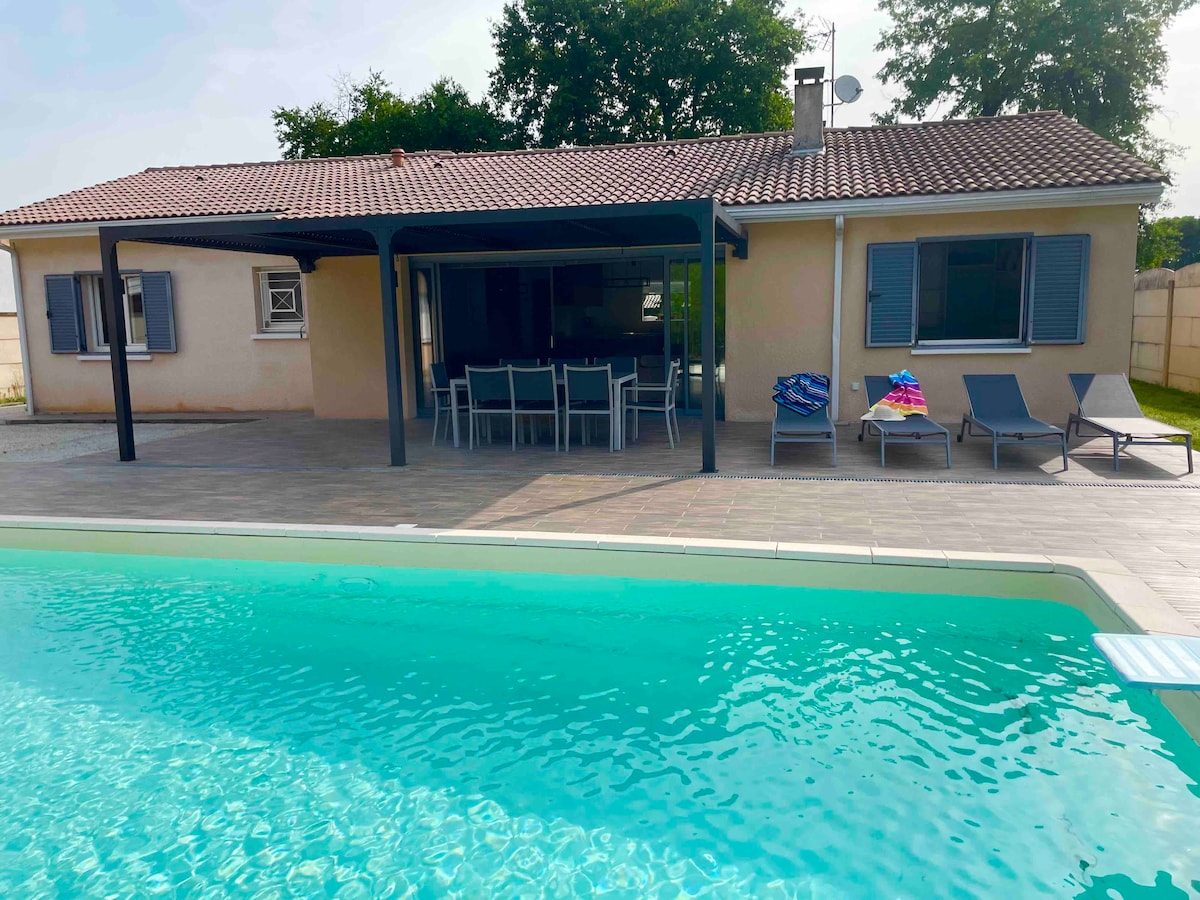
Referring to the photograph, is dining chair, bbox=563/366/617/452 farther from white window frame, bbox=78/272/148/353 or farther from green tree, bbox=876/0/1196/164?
green tree, bbox=876/0/1196/164

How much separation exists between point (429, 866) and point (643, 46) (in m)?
28.1

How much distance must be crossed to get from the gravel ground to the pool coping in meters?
4.01

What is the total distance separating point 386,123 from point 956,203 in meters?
22.4

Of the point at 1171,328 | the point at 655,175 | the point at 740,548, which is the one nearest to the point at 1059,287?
the point at 655,175

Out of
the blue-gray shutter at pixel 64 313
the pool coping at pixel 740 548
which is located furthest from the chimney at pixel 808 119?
the blue-gray shutter at pixel 64 313

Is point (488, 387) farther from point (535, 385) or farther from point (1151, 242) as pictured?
point (1151, 242)

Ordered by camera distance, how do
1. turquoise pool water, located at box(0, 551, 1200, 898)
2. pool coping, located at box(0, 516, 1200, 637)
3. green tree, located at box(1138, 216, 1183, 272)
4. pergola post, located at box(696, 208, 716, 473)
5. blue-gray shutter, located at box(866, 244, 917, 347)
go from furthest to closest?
green tree, located at box(1138, 216, 1183, 272)
blue-gray shutter, located at box(866, 244, 917, 347)
pergola post, located at box(696, 208, 716, 473)
pool coping, located at box(0, 516, 1200, 637)
turquoise pool water, located at box(0, 551, 1200, 898)

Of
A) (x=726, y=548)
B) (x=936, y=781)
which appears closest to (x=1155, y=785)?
(x=936, y=781)

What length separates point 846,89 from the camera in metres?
13.0

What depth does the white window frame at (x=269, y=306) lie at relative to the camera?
15.1 metres

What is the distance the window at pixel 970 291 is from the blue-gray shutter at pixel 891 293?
7.2 inches

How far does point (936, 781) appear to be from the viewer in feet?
12.1

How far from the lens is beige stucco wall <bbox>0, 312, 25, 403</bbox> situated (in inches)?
730

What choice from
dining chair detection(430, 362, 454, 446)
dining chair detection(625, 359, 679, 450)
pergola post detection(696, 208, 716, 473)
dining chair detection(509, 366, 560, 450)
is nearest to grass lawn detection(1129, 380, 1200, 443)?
dining chair detection(625, 359, 679, 450)
